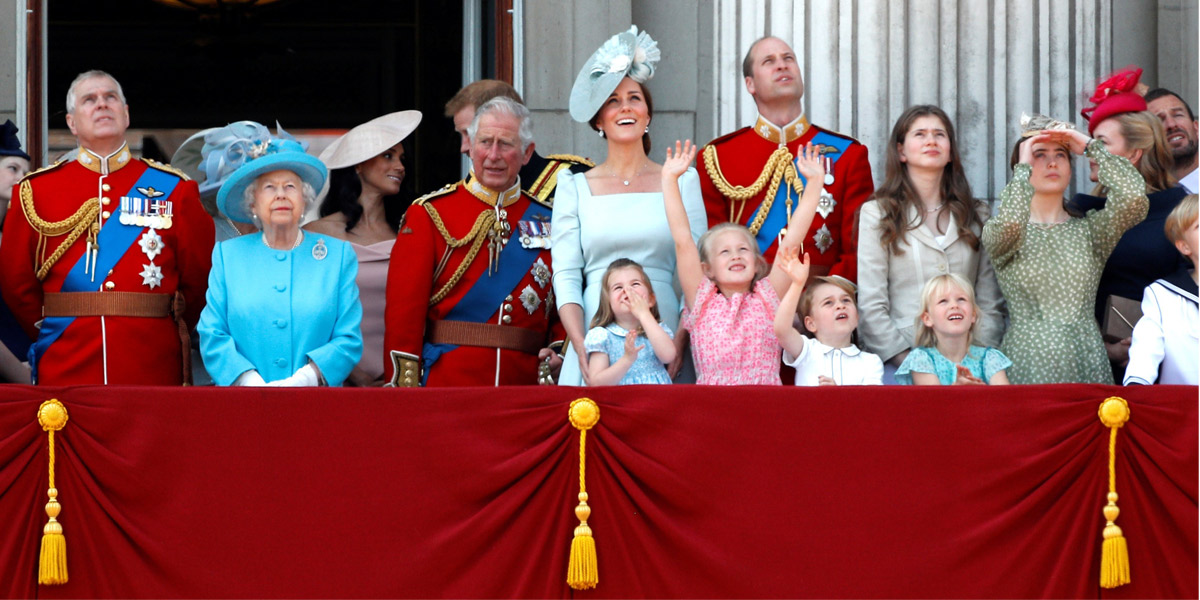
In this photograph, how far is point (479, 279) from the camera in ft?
19.8

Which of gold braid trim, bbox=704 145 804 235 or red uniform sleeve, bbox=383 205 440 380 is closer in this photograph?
red uniform sleeve, bbox=383 205 440 380

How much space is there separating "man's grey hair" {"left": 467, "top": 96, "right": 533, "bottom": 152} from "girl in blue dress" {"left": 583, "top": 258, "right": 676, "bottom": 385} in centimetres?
80

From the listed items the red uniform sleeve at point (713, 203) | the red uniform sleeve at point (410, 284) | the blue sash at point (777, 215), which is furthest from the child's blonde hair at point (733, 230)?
the red uniform sleeve at point (410, 284)

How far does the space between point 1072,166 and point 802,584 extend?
223 cm

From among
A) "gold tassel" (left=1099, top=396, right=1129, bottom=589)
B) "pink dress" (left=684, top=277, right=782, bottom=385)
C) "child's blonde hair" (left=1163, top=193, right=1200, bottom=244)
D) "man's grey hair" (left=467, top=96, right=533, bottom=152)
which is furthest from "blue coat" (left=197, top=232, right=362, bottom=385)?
"child's blonde hair" (left=1163, top=193, right=1200, bottom=244)

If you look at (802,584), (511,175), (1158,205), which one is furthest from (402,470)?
(1158,205)

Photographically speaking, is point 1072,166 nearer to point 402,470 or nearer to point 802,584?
point 802,584

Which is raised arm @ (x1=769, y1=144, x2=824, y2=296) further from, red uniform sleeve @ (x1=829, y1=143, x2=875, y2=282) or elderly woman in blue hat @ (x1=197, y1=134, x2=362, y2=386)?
elderly woman in blue hat @ (x1=197, y1=134, x2=362, y2=386)

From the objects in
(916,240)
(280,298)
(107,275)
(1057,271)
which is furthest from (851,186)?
(107,275)

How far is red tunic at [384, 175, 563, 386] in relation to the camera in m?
5.88

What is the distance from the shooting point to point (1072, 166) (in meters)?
6.51

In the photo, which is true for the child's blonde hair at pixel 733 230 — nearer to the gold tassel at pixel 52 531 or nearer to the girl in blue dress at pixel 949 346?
the girl in blue dress at pixel 949 346

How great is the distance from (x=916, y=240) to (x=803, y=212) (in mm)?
409

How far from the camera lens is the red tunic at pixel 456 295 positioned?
5.88m
